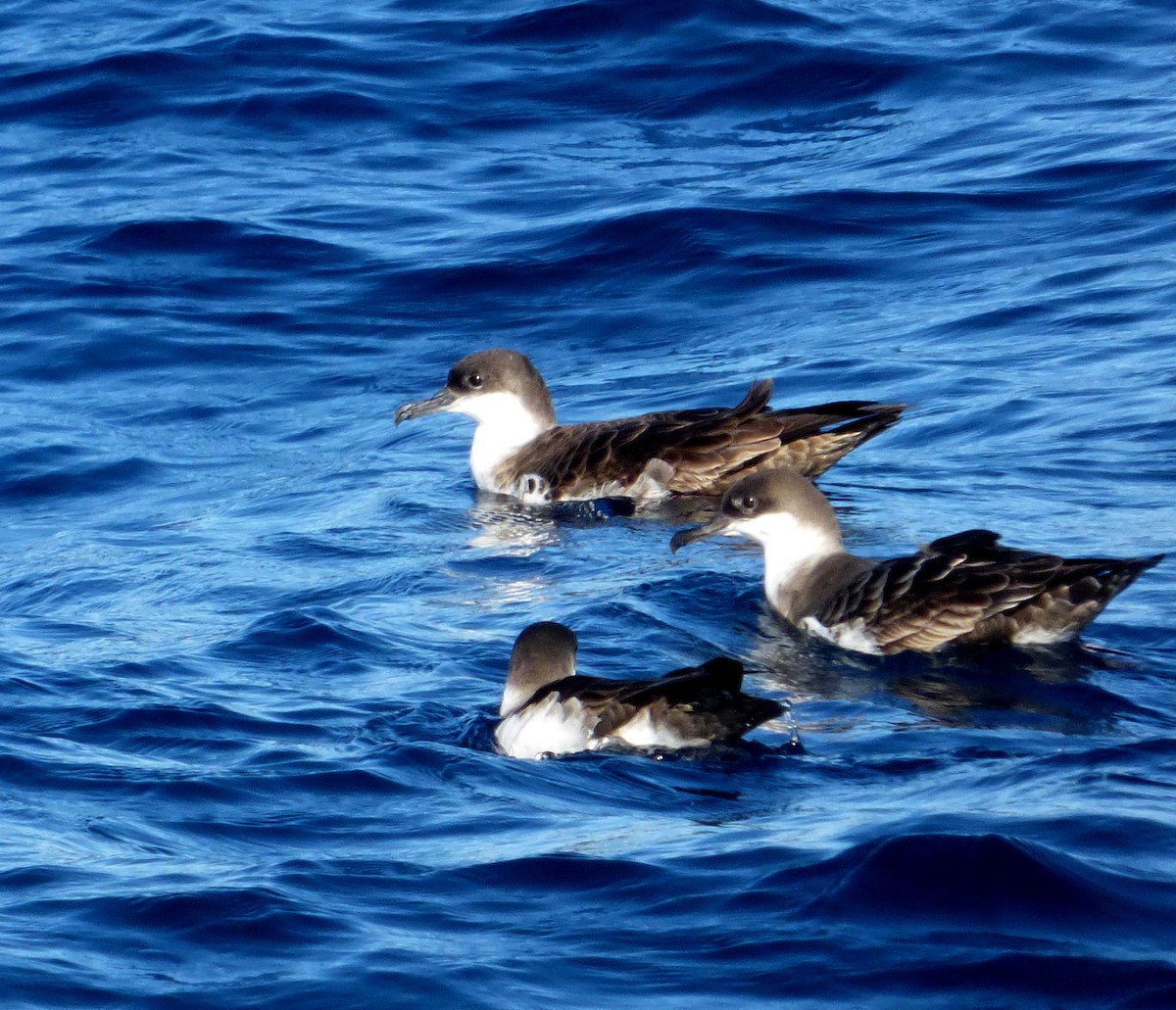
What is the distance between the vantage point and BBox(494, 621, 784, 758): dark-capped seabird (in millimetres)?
6727

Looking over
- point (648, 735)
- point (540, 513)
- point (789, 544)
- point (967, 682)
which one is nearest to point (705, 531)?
point (789, 544)

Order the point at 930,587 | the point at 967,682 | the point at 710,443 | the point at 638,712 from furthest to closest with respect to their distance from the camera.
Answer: the point at 710,443 < the point at 930,587 < the point at 967,682 < the point at 638,712

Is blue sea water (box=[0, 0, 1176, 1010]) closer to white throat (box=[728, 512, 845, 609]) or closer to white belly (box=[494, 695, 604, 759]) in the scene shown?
white belly (box=[494, 695, 604, 759])

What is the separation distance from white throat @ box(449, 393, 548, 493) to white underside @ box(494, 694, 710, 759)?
467cm

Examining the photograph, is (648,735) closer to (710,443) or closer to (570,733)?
(570,733)

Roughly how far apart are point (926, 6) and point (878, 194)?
15.2 feet

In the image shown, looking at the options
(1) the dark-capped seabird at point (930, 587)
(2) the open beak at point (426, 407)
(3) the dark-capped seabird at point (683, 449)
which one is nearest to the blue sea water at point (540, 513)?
(1) the dark-capped seabird at point (930, 587)

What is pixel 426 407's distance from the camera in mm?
11453

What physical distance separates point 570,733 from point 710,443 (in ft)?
12.8

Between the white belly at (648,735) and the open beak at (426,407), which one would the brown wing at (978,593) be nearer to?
the white belly at (648,735)

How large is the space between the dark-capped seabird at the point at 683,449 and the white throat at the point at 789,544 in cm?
Answer: 153

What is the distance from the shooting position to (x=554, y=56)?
58.0 ft

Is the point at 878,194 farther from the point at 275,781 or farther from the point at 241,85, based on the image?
the point at 275,781

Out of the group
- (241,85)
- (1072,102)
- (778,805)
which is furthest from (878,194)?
(778,805)
